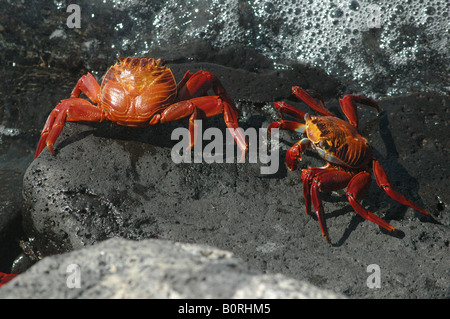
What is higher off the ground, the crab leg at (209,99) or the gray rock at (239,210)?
the crab leg at (209,99)

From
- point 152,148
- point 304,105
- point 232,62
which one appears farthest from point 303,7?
point 152,148

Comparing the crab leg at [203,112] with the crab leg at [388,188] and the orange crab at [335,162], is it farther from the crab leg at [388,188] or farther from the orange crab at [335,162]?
the crab leg at [388,188]

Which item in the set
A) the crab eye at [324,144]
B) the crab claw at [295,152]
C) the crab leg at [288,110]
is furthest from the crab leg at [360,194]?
the crab leg at [288,110]

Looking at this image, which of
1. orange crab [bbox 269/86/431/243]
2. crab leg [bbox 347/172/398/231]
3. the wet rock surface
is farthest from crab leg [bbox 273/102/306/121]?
crab leg [bbox 347/172/398/231]

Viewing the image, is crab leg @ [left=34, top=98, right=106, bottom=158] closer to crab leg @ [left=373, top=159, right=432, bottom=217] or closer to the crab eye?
the crab eye

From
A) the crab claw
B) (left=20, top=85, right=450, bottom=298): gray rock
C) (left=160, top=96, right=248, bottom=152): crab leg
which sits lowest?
(left=20, top=85, right=450, bottom=298): gray rock

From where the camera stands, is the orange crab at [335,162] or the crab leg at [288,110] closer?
the orange crab at [335,162]

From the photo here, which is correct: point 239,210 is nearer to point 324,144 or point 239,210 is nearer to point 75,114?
point 324,144
